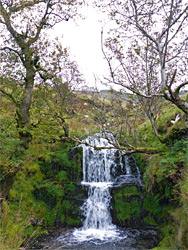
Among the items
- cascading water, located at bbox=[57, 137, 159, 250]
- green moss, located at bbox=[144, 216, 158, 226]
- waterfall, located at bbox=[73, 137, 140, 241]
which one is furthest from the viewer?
green moss, located at bbox=[144, 216, 158, 226]

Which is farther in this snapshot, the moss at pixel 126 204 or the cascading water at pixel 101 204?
the moss at pixel 126 204

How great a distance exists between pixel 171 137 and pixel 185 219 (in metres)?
2.57

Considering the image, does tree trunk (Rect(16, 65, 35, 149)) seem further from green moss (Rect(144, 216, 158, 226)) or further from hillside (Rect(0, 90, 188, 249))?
green moss (Rect(144, 216, 158, 226))

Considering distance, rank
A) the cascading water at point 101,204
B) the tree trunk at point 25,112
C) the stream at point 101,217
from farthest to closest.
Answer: the cascading water at point 101,204 → the stream at point 101,217 → the tree trunk at point 25,112

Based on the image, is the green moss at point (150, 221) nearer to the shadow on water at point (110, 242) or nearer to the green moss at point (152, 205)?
the green moss at point (152, 205)

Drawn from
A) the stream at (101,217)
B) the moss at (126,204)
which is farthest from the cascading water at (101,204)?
the moss at (126,204)

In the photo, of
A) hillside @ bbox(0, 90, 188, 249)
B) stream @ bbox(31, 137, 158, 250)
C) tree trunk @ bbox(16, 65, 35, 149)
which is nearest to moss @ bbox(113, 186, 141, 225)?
stream @ bbox(31, 137, 158, 250)

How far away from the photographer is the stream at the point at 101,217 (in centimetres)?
816

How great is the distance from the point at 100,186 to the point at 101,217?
1492mm

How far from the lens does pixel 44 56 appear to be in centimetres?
871

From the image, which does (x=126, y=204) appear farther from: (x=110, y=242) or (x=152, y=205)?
(x=110, y=242)

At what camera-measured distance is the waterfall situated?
9.69 metres

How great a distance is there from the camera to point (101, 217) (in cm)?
1031

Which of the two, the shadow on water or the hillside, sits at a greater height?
the hillside
